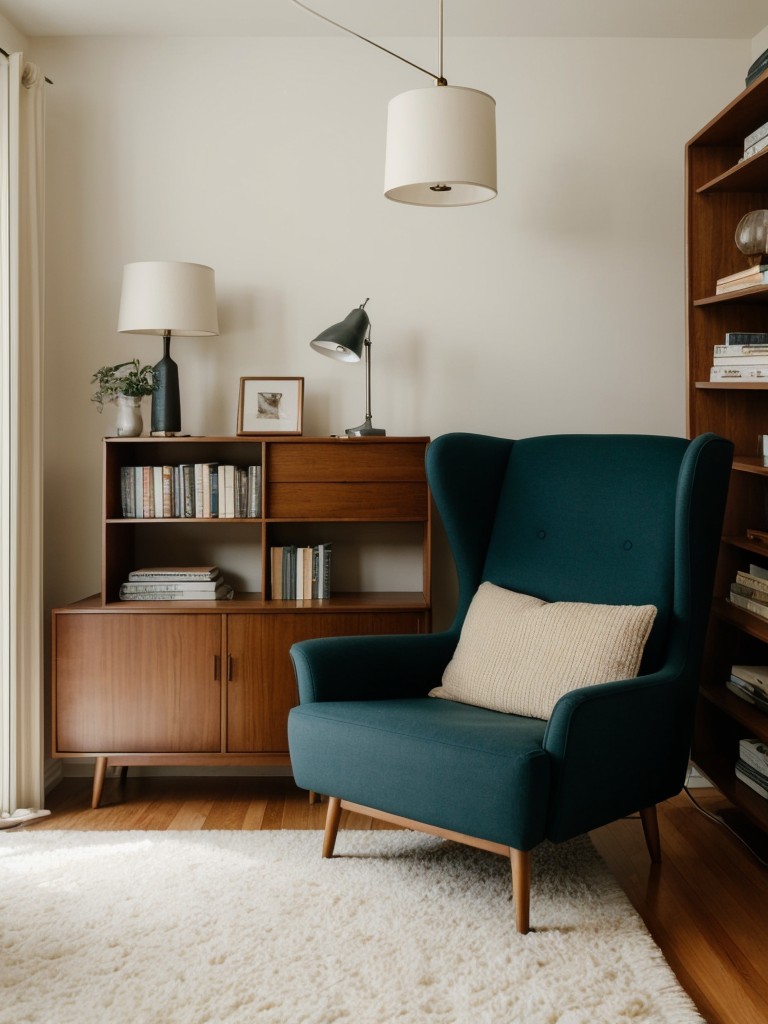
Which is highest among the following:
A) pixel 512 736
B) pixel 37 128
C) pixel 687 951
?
pixel 37 128

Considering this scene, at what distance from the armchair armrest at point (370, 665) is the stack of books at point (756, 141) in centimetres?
165

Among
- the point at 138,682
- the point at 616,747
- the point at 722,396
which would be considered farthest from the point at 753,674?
the point at 138,682

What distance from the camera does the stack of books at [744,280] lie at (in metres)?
2.70

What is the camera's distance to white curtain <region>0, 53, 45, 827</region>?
9.91 feet

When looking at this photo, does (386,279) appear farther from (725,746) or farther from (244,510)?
(725,746)

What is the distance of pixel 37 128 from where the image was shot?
3148 mm

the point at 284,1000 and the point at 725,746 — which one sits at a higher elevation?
the point at 725,746

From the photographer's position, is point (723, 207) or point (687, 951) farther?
point (723, 207)

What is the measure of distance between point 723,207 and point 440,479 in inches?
50.5

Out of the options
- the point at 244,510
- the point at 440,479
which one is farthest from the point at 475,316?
the point at 244,510

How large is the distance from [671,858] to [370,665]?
1.00m

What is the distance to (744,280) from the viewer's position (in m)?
2.80

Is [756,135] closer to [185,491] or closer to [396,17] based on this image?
[396,17]

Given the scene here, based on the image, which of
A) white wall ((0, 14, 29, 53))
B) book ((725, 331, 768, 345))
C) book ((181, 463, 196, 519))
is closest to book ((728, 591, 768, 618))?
book ((725, 331, 768, 345))
